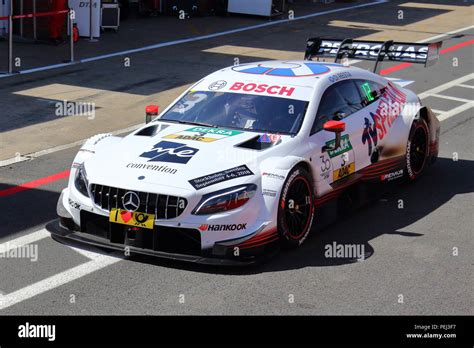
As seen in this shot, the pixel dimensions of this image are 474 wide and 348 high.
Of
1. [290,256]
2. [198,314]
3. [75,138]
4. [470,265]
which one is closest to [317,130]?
[290,256]

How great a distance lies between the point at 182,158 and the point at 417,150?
12.9 ft

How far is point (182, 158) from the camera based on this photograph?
8969 millimetres

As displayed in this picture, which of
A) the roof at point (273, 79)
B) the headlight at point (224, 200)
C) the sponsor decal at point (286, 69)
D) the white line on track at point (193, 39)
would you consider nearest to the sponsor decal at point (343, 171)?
the roof at point (273, 79)

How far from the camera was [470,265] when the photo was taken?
9047 millimetres

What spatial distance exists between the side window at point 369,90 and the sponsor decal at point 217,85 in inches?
63.0

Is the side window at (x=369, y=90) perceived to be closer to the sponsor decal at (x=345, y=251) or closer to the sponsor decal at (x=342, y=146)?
the sponsor decal at (x=342, y=146)

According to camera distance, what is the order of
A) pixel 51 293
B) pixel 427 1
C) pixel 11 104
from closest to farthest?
1. pixel 51 293
2. pixel 11 104
3. pixel 427 1

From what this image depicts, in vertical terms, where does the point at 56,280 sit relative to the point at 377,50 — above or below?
below

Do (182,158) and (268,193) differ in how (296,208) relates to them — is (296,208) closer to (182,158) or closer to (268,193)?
(268,193)

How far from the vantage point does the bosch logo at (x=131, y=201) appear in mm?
8562

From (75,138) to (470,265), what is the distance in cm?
716

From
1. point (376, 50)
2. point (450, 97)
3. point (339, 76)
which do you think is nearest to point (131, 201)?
point (339, 76)
